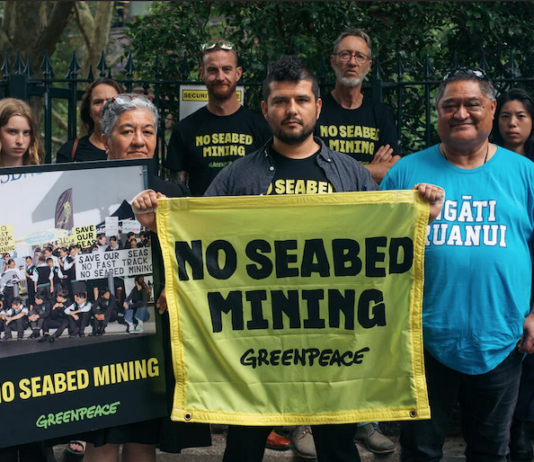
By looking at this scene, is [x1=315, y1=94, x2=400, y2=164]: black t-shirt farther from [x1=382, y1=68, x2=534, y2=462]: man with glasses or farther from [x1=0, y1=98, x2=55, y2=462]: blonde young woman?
[x1=0, y1=98, x2=55, y2=462]: blonde young woman

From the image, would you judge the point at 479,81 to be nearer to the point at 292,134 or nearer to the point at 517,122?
the point at 292,134

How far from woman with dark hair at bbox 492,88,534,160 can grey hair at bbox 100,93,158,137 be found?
8.26 feet

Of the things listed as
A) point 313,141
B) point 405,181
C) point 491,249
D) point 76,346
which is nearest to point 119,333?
point 76,346

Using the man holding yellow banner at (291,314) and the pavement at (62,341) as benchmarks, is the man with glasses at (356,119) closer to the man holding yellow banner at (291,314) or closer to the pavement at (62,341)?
the man holding yellow banner at (291,314)

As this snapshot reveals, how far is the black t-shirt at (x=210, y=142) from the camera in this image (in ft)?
16.2

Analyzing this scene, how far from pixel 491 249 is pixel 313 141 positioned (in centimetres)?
99

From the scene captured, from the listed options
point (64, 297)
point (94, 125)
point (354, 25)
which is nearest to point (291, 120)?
point (64, 297)

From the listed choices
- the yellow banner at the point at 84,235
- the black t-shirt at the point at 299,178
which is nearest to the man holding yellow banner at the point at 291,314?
the black t-shirt at the point at 299,178

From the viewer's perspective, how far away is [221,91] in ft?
16.4

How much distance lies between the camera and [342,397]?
3.38m

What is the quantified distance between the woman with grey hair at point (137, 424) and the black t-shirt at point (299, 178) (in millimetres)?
542

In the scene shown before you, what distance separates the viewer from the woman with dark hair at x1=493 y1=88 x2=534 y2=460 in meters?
4.57

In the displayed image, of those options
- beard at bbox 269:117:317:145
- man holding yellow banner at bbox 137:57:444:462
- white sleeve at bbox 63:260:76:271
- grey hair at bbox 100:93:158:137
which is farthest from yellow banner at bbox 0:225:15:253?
beard at bbox 269:117:317:145

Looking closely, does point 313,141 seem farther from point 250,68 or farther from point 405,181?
point 250,68
